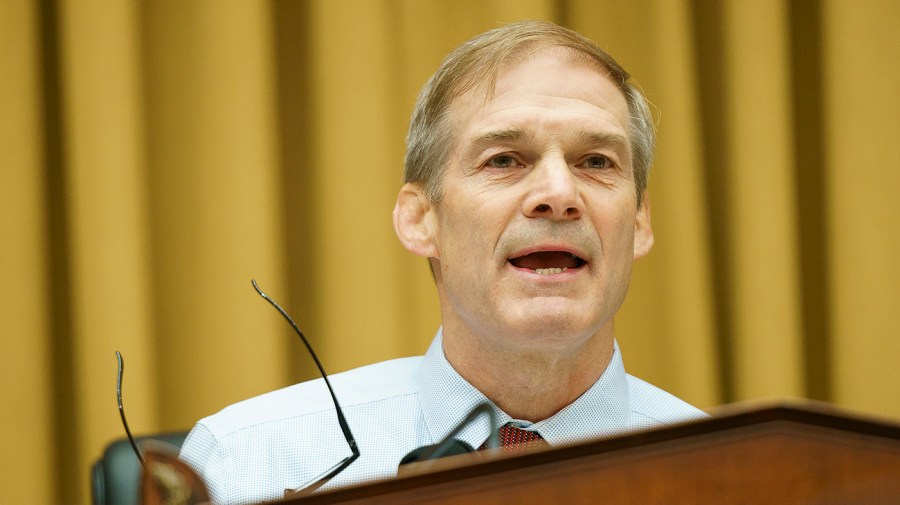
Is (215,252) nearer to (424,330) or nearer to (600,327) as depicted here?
(424,330)

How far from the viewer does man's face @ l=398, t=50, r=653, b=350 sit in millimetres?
1047

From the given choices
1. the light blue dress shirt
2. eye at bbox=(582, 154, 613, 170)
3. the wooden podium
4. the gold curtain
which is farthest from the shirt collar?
the wooden podium

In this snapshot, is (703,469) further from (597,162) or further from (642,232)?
(642,232)

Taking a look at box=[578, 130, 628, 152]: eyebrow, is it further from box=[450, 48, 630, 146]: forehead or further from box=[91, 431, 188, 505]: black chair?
box=[91, 431, 188, 505]: black chair

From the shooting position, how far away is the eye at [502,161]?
1124 mm

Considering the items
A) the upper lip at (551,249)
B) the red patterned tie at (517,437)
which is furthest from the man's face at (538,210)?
the red patterned tie at (517,437)

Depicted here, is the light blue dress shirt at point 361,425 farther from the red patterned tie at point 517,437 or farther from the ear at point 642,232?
the ear at point 642,232

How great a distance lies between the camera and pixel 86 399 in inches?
58.7

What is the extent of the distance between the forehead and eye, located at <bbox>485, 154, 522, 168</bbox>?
0.12 ft

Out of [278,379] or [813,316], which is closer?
[278,379]

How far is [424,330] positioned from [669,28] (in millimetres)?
799

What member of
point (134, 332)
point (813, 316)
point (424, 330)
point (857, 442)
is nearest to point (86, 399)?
point (134, 332)

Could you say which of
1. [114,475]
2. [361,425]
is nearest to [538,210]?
[361,425]

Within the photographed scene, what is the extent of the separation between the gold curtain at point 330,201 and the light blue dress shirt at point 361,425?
Result: 0.39 metres
